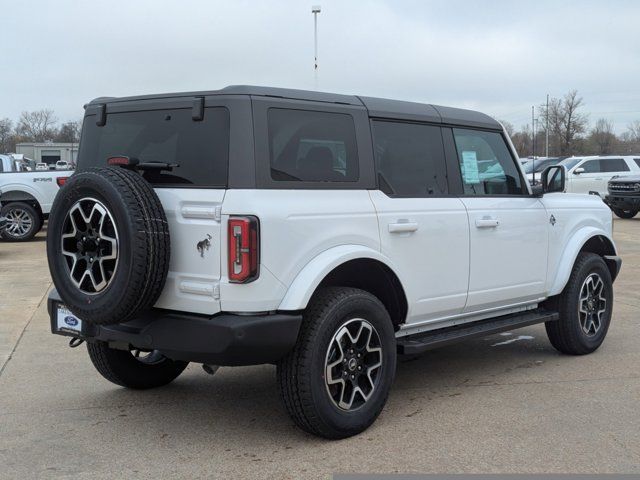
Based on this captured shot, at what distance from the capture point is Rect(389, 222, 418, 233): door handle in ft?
14.5

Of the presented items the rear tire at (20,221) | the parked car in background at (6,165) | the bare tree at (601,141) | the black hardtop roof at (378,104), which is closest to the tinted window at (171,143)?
the black hardtop roof at (378,104)

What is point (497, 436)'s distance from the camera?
4148mm

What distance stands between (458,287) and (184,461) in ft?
6.99

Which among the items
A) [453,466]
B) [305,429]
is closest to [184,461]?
[305,429]

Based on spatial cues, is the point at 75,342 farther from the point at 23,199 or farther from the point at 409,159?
the point at 23,199

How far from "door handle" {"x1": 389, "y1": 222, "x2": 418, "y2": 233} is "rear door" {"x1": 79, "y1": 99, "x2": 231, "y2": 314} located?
1131mm

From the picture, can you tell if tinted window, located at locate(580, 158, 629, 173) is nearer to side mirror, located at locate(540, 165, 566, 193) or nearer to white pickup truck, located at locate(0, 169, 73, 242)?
white pickup truck, located at locate(0, 169, 73, 242)

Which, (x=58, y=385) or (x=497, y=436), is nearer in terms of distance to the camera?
(x=497, y=436)

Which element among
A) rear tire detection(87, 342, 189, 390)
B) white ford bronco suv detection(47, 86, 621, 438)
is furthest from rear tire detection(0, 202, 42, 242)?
white ford bronco suv detection(47, 86, 621, 438)

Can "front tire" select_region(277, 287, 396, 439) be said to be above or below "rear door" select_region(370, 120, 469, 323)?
below

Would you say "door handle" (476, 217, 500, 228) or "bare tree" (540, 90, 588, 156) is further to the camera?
"bare tree" (540, 90, 588, 156)

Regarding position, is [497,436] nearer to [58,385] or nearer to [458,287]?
[458,287]

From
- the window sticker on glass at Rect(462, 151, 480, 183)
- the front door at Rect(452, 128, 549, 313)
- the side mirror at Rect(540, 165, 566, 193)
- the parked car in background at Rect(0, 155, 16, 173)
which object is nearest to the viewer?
the front door at Rect(452, 128, 549, 313)

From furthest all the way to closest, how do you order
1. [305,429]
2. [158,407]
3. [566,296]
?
[566,296] → [158,407] → [305,429]
